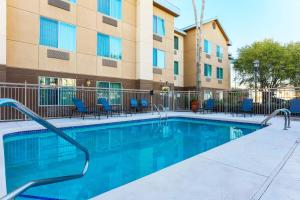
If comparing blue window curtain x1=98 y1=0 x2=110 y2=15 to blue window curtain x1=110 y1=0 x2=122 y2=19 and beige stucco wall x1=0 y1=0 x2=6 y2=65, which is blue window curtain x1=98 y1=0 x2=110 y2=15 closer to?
blue window curtain x1=110 y1=0 x2=122 y2=19

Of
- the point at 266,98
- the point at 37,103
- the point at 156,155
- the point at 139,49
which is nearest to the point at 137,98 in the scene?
the point at 139,49

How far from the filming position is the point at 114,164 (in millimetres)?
4895

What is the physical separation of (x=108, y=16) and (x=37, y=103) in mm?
7349

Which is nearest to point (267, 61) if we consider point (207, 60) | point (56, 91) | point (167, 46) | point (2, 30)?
point (207, 60)

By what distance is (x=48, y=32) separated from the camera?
Result: 11.7 metres

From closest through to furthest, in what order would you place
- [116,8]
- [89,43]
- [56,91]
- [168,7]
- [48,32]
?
[48,32] → [56,91] → [89,43] → [116,8] → [168,7]

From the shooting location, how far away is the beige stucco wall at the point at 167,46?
61.3 feet

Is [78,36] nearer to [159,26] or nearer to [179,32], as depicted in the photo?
[159,26]

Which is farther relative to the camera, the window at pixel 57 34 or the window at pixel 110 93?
the window at pixel 110 93

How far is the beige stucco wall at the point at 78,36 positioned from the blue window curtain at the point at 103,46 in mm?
319

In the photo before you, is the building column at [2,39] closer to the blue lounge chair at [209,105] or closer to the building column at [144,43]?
the building column at [144,43]

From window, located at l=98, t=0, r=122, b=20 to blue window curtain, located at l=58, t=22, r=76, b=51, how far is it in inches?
107

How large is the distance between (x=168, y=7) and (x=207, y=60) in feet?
25.9

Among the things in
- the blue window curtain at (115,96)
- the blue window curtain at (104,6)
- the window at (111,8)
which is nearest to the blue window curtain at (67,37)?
the blue window curtain at (104,6)
